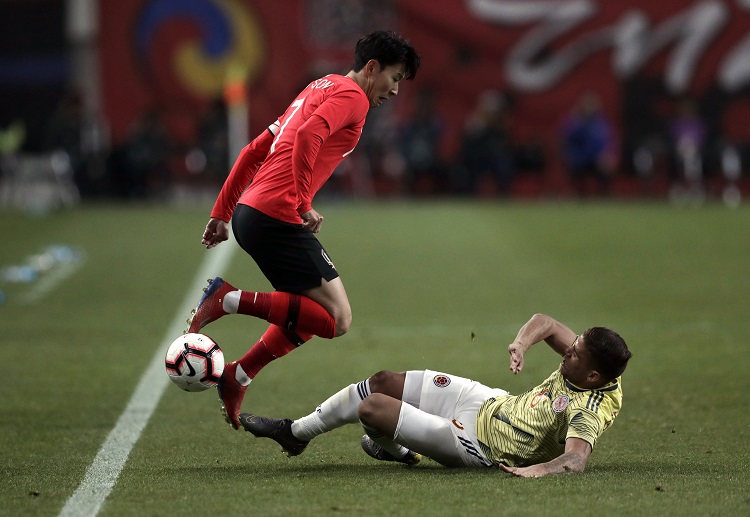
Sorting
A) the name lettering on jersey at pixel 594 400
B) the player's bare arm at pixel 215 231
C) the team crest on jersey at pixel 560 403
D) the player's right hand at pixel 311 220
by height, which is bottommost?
the team crest on jersey at pixel 560 403

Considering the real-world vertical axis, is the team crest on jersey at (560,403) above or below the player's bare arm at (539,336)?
below

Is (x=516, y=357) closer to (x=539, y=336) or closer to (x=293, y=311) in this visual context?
(x=539, y=336)

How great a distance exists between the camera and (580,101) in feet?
93.8

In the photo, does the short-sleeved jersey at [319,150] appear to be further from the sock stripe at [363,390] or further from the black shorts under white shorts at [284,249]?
the sock stripe at [363,390]

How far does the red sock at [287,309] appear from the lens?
6996 millimetres

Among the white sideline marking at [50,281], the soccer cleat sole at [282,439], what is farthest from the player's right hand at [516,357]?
the white sideline marking at [50,281]

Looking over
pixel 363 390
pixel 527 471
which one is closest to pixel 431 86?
pixel 363 390

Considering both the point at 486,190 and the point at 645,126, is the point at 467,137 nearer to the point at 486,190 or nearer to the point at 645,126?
the point at 486,190

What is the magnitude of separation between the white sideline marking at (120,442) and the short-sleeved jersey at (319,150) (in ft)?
4.69

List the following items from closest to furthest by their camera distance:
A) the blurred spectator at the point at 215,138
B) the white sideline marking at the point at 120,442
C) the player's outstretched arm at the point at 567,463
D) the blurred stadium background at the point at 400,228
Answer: the white sideline marking at the point at 120,442 < the player's outstretched arm at the point at 567,463 < the blurred stadium background at the point at 400,228 < the blurred spectator at the point at 215,138

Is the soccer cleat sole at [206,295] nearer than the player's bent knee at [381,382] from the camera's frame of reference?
No

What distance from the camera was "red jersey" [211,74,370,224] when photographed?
6691mm

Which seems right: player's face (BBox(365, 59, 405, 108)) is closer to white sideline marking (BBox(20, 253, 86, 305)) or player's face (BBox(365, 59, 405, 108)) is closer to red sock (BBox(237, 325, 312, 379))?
red sock (BBox(237, 325, 312, 379))

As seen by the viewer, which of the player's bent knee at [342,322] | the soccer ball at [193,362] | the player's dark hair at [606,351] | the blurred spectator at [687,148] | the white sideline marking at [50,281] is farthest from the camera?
the blurred spectator at [687,148]
